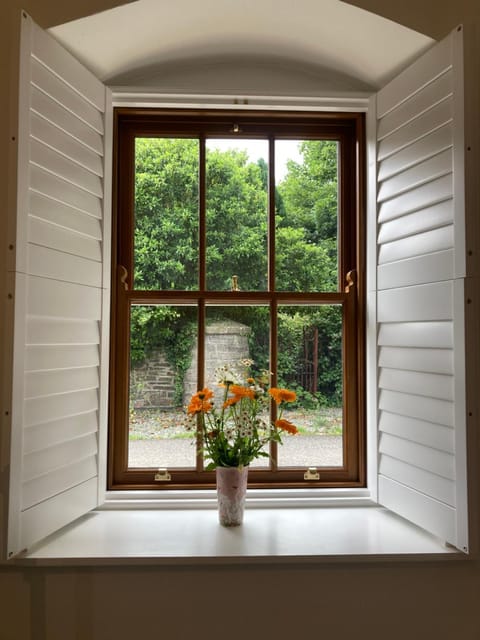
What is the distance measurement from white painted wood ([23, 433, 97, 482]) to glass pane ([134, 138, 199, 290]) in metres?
0.55

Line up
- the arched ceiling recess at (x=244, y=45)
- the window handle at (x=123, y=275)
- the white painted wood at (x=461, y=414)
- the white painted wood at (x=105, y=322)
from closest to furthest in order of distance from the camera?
1. the white painted wood at (x=461, y=414)
2. the arched ceiling recess at (x=244, y=45)
3. the white painted wood at (x=105, y=322)
4. the window handle at (x=123, y=275)

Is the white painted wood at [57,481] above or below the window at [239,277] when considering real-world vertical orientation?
below

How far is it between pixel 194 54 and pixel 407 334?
3.67 ft

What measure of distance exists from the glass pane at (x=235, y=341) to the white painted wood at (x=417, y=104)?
710 millimetres

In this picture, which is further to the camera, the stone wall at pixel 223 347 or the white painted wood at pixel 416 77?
the stone wall at pixel 223 347

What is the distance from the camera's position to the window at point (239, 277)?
171cm

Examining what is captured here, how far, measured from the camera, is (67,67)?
1.43m

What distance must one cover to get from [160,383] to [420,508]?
0.90 meters

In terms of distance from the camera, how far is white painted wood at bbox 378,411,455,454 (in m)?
1.31

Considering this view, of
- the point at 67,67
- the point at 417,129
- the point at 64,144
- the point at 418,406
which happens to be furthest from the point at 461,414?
the point at 67,67

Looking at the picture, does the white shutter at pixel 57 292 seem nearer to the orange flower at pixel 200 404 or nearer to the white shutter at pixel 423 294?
the orange flower at pixel 200 404

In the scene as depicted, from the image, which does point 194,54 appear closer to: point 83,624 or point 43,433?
point 43,433

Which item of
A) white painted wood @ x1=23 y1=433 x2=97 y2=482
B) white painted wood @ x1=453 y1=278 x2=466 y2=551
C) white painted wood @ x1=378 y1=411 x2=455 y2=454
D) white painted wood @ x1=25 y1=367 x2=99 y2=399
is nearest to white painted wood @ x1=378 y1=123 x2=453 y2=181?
white painted wood @ x1=453 y1=278 x2=466 y2=551

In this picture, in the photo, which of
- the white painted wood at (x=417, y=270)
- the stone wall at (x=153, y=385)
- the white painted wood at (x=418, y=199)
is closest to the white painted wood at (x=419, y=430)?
the white painted wood at (x=417, y=270)
